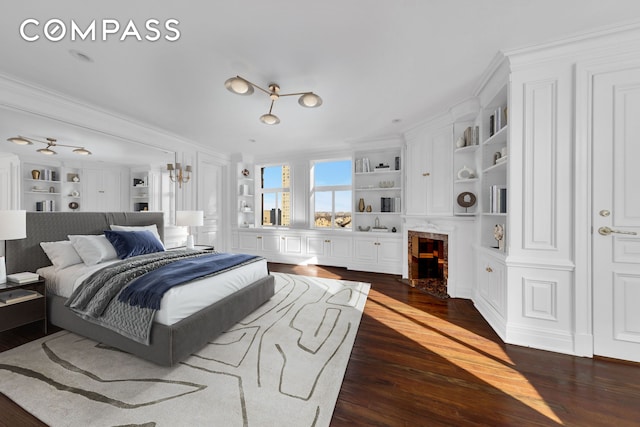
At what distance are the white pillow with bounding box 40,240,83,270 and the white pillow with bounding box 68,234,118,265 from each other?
65 mm

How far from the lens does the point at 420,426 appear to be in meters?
1.42

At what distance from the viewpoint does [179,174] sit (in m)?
4.79

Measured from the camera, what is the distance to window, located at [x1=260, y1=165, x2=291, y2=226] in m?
6.37

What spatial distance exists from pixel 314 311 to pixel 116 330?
6.22 feet

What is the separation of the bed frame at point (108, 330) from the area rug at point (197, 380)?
11 cm

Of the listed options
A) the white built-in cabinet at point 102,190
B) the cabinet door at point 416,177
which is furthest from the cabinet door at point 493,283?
the white built-in cabinet at point 102,190

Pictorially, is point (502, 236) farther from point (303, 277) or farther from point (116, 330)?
point (116, 330)

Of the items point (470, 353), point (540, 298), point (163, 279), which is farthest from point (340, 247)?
point (163, 279)

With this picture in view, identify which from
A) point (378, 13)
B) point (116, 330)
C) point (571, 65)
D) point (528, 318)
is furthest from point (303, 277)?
point (571, 65)

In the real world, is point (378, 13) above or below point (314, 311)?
above

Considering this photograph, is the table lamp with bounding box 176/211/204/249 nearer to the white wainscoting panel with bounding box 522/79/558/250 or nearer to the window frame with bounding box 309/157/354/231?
the window frame with bounding box 309/157/354/231

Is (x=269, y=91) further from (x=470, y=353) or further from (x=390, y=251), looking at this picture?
(x=390, y=251)

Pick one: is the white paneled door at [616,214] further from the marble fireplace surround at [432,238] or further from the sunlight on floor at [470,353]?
the marble fireplace surround at [432,238]

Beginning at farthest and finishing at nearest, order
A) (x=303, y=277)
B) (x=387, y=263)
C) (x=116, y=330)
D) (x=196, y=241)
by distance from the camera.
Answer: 1. (x=196, y=241)
2. (x=387, y=263)
3. (x=303, y=277)
4. (x=116, y=330)
